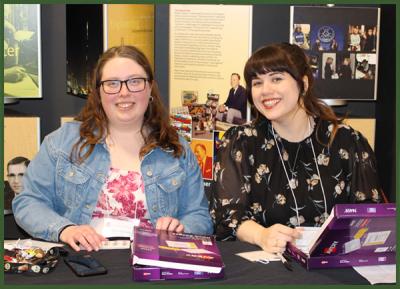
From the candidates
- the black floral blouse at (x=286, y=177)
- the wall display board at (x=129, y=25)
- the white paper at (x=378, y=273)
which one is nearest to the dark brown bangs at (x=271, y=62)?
the black floral blouse at (x=286, y=177)

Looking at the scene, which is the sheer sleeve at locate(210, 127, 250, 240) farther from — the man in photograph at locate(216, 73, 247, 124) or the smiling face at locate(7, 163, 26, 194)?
the smiling face at locate(7, 163, 26, 194)

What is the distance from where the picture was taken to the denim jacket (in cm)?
222

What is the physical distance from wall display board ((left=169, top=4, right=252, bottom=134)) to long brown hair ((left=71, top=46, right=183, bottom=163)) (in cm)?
125

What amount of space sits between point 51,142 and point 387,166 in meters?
2.63

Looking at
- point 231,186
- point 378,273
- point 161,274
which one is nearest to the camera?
point 161,274

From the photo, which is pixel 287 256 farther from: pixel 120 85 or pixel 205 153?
pixel 205 153

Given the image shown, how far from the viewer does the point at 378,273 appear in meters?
1.62

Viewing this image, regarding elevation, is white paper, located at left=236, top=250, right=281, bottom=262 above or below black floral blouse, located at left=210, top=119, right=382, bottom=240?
below

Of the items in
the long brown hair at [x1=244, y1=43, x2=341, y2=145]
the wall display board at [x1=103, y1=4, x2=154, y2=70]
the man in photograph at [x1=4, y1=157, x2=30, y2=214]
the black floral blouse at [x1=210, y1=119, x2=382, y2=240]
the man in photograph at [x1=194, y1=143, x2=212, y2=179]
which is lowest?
the man in photograph at [x1=4, y1=157, x2=30, y2=214]

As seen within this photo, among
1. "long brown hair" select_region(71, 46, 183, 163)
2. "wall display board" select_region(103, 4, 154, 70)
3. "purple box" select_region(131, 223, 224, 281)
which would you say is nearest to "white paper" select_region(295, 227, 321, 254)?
"purple box" select_region(131, 223, 224, 281)

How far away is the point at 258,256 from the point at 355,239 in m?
0.31

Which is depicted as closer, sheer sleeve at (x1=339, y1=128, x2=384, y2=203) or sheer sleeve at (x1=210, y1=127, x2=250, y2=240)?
sheer sleeve at (x1=210, y1=127, x2=250, y2=240)

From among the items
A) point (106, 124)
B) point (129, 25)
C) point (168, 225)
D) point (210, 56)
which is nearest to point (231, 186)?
point (168, 225)

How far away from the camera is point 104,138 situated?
7.59 ft
